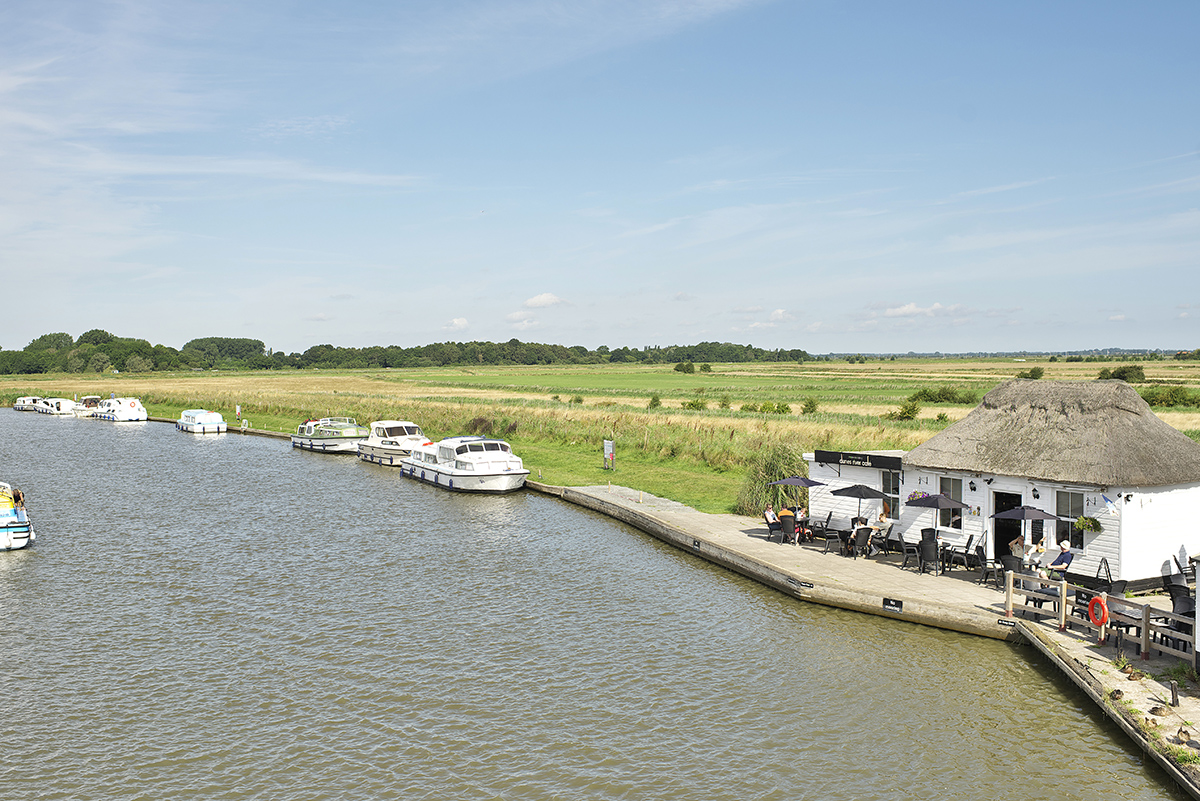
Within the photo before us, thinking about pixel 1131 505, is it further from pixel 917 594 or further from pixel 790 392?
pixel 790 392

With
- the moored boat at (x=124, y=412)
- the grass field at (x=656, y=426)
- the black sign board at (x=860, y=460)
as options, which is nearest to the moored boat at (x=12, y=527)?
the grass field at (x=656, y=426)

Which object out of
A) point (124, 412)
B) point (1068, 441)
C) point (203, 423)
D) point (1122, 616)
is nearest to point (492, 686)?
point (1122, 616)

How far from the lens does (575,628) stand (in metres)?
20.3

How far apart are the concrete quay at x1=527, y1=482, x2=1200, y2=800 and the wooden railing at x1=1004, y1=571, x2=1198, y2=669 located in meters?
0.26

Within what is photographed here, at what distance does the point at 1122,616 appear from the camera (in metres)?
16.7

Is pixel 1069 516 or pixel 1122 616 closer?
pixel 1122 616

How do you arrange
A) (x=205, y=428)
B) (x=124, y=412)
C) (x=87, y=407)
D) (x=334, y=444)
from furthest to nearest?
(x=87, y=407) → (x=124, y=412) → (x=205, y=428) → (x=334, y=444)

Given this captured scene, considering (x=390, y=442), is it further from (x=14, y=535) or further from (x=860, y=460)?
(x=860, y=460)

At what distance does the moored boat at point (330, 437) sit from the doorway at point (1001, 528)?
42.9m

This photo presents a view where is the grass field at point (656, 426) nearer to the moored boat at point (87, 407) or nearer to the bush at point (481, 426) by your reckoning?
the bush at point (481, 426)

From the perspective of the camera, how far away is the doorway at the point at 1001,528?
72.2ft

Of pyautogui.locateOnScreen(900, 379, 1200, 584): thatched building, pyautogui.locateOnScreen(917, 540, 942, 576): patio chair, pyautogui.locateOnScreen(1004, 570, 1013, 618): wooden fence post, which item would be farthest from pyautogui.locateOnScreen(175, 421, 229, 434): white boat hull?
pyautogui.locateOnScreen(1004, 570, 1013, 618): wooden fence post

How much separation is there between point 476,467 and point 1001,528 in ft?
78.4

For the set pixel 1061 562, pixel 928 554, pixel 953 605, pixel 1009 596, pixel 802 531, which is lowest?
pixel 953 605
